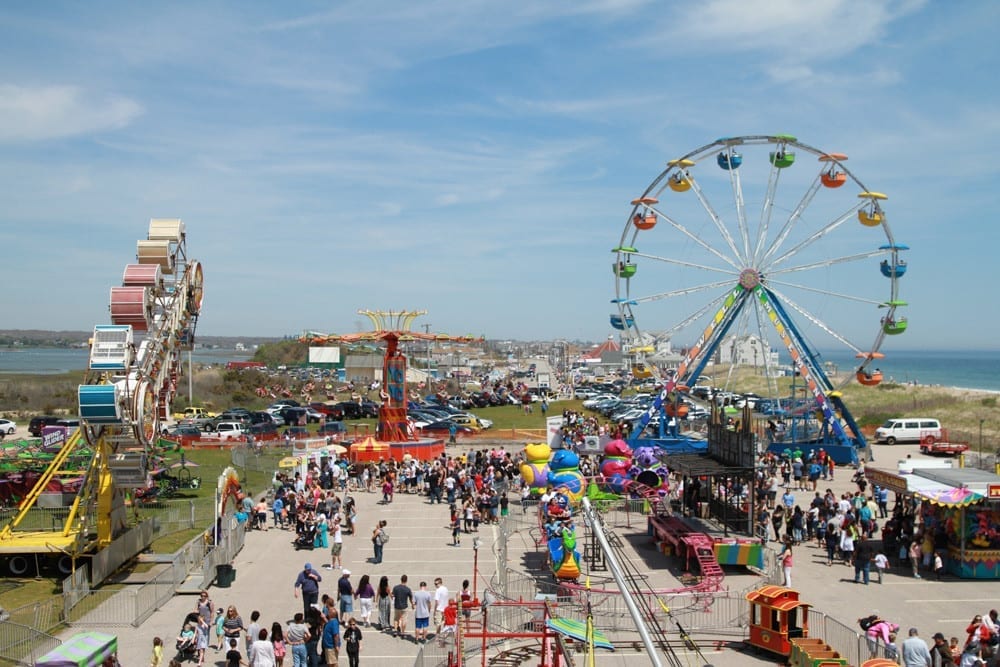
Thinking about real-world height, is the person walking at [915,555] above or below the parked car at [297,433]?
below

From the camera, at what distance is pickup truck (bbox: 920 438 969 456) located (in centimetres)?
3704

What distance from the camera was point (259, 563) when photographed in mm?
20375

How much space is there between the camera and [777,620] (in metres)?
14.3

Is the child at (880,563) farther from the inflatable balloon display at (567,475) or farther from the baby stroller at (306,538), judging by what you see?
the baby stroller at (306,538)

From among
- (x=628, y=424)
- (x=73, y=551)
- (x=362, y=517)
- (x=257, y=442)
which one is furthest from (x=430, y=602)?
(x=628, y=424)

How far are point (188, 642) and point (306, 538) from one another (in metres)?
8.17

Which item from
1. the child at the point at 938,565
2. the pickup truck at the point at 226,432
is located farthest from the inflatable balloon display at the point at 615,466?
the pickup truck at the point at 226,432

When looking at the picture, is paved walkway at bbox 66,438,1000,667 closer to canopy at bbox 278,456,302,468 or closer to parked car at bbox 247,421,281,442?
canopy at bbox 278,456,302,468

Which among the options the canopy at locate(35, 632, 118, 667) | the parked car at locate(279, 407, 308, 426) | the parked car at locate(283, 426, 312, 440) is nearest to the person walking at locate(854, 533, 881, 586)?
the canopy at locate(35, 632, 118, 667)

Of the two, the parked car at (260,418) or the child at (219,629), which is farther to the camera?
the parked car at (260,418)

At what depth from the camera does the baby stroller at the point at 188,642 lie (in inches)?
552

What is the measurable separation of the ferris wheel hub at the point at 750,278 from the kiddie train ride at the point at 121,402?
23841 millimetres

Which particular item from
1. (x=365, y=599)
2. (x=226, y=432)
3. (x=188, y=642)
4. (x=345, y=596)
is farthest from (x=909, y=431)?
(x=188, y=642)

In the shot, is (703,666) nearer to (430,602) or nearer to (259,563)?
(430,602)
